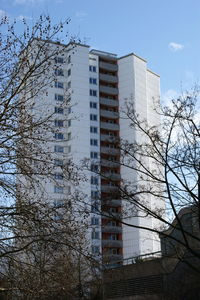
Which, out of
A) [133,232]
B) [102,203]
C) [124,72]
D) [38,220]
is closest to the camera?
[38,220]

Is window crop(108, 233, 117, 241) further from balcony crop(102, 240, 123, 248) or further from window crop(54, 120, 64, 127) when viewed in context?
window crop(54, 120, 64, 127)

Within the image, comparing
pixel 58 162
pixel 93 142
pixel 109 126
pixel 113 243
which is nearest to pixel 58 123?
pixel 58 162

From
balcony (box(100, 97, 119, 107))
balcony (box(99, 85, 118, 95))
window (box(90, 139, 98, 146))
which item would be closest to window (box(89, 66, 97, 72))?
balcony (box(99, 85, 118, 95))

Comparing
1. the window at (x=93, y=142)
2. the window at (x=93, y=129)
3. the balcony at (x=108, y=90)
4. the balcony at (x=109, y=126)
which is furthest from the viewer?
the balcony at (x=108, y=90)

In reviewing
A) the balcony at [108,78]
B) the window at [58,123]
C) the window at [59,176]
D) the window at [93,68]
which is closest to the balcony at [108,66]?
the balcony at [108,78]

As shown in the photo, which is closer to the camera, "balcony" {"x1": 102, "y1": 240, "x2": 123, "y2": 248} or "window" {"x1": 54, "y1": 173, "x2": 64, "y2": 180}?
"window" {"x1": 54, "y1": 173, "x2": 64, "y2": 180}

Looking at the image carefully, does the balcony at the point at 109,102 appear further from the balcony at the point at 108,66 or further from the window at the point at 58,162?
the window at the point at 58,162

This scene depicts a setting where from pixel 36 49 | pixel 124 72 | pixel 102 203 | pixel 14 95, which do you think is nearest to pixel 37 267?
pixel 14 95

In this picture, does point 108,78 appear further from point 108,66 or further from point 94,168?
point 94,168

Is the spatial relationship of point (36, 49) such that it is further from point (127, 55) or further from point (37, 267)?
point (127, 55)

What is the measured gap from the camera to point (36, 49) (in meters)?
12.5

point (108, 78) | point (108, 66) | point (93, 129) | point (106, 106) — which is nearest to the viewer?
point (93, 129)

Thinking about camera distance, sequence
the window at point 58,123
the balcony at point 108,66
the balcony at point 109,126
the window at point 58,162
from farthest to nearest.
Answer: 1. the balcony at point 108,66
2. the balcony at point 109,126
3. the window at point 58,123
4. the window at point 58,162

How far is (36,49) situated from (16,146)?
252 cm
